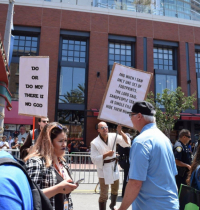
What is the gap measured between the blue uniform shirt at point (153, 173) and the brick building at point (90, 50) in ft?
61.5

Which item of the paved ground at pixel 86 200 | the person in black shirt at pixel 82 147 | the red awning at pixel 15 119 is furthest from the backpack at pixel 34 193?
the red awning at pixel 15 119

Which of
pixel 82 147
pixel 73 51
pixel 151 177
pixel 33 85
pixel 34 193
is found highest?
pixel 73 51

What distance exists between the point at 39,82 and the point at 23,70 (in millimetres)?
516

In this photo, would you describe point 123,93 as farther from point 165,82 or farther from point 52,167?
point 165,82

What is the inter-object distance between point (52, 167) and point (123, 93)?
10.5 ft

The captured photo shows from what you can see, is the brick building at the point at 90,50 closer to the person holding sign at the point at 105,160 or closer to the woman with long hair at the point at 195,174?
the person holding sign at the point at 105,160

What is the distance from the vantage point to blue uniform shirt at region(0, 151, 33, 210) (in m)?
0.84

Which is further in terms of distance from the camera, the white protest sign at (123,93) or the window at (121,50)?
the window at (121,50)

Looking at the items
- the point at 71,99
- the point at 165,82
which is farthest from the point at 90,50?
the point at 165,82

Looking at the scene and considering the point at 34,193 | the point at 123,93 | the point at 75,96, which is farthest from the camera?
the point at 75,96

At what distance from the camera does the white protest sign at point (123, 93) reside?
4.96 metres

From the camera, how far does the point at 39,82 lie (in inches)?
210

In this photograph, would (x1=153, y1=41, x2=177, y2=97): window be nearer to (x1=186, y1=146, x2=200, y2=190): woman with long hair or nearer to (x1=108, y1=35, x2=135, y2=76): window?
(x1=108, y1=35, x2=135, y2=76): window

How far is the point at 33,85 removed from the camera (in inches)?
210
